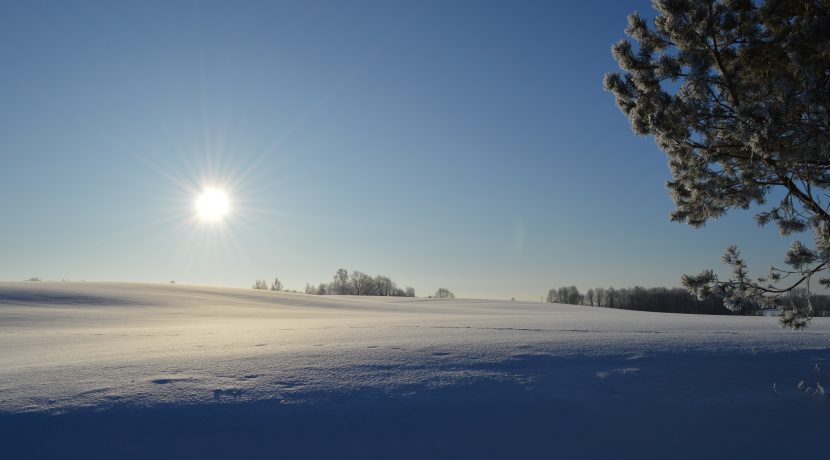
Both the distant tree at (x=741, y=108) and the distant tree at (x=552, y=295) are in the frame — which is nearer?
the distant tree at (x=741, y=108)

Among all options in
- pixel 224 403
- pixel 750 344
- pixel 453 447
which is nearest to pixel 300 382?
pixel 224 403

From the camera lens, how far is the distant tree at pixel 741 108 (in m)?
5.70

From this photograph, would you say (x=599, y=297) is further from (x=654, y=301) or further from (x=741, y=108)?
(x=741, y=108)

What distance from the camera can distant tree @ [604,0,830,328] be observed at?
570cm

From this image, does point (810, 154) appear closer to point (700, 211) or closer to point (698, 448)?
point (700, 211)

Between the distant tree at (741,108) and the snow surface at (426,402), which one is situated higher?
the distant tree at (741,108)

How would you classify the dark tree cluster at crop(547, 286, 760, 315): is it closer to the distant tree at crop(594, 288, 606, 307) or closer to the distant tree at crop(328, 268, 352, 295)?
the distant tree at crop(594, 288, 606, 307)

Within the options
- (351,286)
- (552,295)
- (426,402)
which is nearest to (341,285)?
(351,286)

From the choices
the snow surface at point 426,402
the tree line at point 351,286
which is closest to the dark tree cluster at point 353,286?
the tree line at point 351,286

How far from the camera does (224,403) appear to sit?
17.5 ft

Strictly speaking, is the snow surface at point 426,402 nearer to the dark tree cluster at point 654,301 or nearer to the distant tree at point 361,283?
the dark tree cluster at point 654,301

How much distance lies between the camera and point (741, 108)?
19.0 feet

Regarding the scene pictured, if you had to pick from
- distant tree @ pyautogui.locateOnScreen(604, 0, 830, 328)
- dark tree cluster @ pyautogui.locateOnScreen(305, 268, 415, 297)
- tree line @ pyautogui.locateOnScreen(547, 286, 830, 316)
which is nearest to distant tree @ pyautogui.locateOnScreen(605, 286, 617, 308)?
tree line @ pyautogui.locateOnScreen(547, 286, 830, 316)

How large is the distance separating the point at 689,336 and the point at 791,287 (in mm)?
3305
